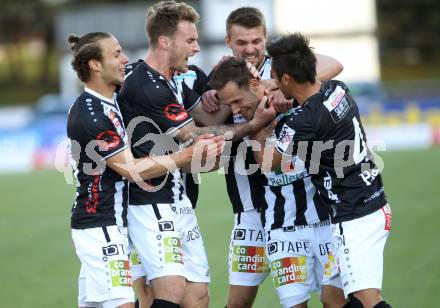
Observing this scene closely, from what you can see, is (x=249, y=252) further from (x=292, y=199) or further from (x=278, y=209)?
(x=292, y=199)

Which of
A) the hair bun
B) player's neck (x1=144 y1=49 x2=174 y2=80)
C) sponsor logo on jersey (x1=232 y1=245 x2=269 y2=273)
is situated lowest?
sponsor logo on jersey (x1=232 y1=245 x2=269 y2=273)

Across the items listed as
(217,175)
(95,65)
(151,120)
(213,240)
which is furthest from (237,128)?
(217,175)

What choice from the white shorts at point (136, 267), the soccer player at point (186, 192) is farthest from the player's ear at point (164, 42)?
the white shorts at point (136, 267)

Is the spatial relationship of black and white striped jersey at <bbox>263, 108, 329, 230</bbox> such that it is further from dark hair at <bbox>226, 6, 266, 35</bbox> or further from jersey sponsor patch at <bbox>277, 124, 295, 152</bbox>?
dark hair at <bbox>226, 6, 266, 35</bbox>

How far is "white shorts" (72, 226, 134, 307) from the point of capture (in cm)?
690

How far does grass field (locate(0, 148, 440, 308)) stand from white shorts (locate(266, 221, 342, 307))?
1.66 meters

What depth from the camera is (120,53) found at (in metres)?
7.19

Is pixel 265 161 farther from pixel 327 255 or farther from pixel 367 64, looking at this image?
pixel 367 64

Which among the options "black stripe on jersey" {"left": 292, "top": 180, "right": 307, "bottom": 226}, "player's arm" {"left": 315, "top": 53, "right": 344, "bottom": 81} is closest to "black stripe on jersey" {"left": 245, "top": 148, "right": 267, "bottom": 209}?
"black stripe on jersey" {"left": 292, "top": 180, "right": 307, "bottom": 226}

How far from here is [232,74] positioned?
7285 mm

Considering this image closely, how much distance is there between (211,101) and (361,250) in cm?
190

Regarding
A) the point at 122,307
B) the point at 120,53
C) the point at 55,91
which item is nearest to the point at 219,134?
the point at 120,53

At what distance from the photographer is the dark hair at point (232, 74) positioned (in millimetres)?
7277

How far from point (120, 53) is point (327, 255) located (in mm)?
2397
